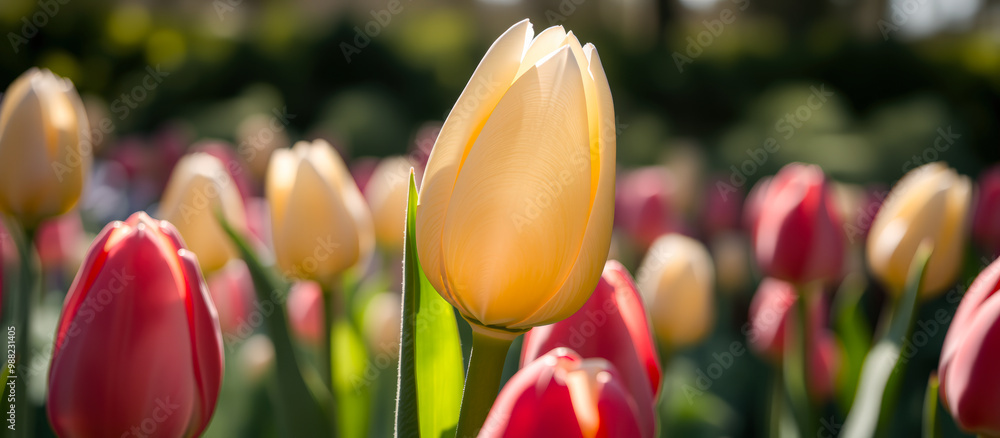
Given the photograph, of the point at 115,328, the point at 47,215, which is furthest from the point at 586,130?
the point at 47,215

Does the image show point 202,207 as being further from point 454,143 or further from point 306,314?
point 454,143

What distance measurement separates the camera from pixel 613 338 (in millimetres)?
609

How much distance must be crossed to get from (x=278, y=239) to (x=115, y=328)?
438 millimetres

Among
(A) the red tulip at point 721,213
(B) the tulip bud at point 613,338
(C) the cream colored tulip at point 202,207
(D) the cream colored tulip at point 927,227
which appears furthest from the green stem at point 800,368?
(A) the red tulip at point 721,213

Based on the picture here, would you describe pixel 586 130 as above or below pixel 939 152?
above

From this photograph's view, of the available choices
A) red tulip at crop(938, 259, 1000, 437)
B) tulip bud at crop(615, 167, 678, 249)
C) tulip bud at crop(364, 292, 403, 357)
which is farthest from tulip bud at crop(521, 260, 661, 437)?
tulip bud at crop(615, 167, 678, 249)

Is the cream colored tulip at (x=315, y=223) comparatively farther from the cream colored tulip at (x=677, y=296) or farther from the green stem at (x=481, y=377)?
the cream colored tulip at (x=677, y=296)

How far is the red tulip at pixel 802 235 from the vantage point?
48.6 inches

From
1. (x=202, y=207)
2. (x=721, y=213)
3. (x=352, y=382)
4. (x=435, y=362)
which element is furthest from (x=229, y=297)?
(x=721, y=213)

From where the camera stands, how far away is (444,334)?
650 millimetres

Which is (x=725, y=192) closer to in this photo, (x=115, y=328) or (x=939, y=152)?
(x=939, y=152)

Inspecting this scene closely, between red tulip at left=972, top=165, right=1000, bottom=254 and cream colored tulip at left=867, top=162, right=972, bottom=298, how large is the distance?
1.56 feet

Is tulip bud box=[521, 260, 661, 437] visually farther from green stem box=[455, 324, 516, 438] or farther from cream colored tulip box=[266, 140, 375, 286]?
cream colored tulip box=[266, 140, 375, 286]

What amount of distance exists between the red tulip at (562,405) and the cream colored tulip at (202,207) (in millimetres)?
707
